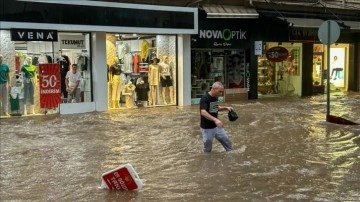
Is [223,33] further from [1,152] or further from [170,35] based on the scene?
[1,152]

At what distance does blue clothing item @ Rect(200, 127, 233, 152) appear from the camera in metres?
10.4

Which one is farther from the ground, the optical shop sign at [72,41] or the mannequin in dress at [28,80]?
the optical shop sign at [72,41]

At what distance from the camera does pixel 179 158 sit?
34.2 ft

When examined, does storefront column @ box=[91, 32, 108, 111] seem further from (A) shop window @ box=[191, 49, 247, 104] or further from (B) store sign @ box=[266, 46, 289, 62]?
(B) store sign @ box=[266, 46, 289, 62]

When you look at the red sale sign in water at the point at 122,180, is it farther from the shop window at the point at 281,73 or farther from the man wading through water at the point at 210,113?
the shop window at the point at 281,73

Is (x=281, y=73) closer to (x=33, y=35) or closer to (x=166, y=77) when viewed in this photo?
(x=166, y=77)

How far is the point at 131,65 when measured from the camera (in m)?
20.7

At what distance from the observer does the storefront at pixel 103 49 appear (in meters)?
17.3

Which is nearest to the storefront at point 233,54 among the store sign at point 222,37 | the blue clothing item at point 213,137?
the store sign at point 222,37

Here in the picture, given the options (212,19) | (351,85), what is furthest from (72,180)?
(351,85)

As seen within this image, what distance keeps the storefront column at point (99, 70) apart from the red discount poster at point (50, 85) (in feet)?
5.01

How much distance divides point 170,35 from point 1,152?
11332mm

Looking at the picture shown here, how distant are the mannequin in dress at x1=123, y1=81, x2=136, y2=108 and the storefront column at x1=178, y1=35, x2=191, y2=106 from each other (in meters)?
2.15

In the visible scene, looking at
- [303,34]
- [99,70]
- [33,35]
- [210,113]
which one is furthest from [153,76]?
[210,113]
